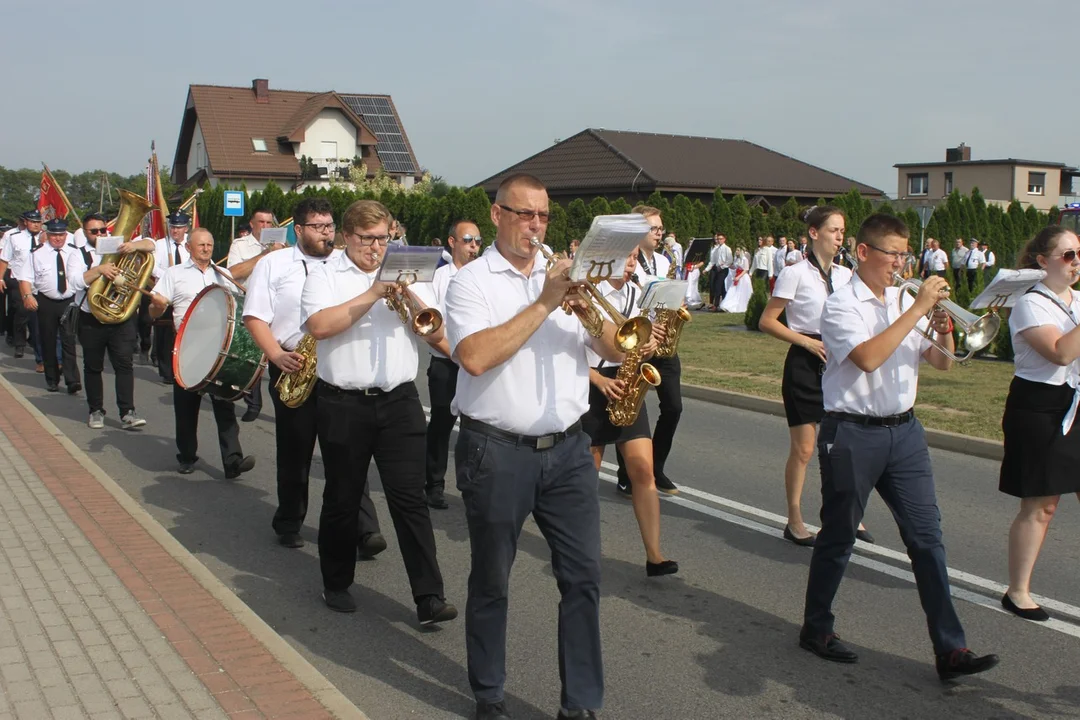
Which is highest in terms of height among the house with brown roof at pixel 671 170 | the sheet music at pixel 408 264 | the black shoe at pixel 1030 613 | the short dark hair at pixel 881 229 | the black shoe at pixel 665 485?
the house with brown roof at pixel 671 170

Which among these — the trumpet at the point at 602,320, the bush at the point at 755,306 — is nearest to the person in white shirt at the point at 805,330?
the trumpet at the point at 602,320

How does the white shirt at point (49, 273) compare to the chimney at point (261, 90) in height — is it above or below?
below

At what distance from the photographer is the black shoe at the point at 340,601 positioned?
19.4 ft

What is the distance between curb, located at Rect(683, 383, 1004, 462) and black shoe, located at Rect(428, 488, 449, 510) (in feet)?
15.5

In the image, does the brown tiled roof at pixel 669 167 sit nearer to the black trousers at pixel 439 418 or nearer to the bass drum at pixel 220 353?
the bass drum at pixel 220 353

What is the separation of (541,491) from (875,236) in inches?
77.2

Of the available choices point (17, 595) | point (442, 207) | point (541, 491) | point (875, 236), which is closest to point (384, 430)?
point (541, 491)

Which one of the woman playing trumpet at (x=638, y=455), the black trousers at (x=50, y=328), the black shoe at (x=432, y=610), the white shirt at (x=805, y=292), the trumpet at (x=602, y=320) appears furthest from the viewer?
the black trousers at (x=50, y=328)

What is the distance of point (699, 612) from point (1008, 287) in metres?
2.20

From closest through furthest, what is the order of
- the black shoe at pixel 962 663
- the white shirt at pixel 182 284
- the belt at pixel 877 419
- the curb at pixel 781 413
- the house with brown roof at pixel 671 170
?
the black shoe at pixel 962 663 < the belt at pixel 877 419 < the curb at pixel 781 413 < the white shirt at pixel 182 284 < the house with brown roof at pixel 671 170

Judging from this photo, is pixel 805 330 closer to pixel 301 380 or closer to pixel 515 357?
Result: pixel 301 380

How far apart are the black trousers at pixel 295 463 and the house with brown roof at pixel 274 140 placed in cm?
5289

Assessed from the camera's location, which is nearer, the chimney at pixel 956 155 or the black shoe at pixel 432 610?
the black shoe at pixel 432 610

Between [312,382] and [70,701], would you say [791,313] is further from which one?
[70,701]
